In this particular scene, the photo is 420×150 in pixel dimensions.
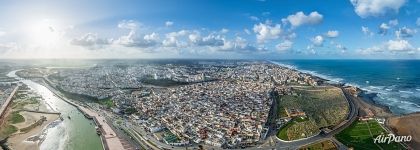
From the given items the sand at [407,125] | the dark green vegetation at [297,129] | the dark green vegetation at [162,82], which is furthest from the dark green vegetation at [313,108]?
the dark green vegetation at [162,82]

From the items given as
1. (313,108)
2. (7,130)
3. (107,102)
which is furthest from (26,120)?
(313,108)

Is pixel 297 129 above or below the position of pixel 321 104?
below

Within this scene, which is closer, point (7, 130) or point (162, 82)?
point (7, 130)

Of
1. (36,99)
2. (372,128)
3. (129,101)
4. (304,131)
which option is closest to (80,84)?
(36,99)

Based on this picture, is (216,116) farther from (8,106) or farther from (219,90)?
(8,106)

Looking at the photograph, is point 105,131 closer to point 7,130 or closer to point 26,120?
point 7,130
